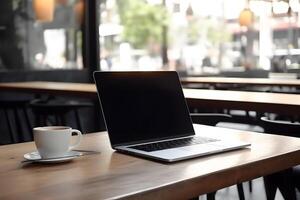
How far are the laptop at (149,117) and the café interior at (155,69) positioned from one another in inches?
2.3

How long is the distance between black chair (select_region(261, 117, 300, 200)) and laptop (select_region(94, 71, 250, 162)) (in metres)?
0.43

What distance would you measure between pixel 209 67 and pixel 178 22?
1.10 meters

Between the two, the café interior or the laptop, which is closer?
the café interior

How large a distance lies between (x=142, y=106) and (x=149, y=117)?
1.6 inches

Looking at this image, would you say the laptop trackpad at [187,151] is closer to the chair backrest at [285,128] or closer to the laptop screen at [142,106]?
the laptop screen at [142,106]

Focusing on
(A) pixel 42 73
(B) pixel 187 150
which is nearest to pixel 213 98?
(B) pixel 187 150

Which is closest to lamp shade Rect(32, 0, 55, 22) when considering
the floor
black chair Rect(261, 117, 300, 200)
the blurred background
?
the blurred background

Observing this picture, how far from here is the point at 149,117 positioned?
4.67 ft

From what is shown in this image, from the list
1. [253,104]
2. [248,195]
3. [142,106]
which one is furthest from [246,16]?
[142,106]

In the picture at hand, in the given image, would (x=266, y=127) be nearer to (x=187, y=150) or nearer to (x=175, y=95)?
(x=175, y=95)

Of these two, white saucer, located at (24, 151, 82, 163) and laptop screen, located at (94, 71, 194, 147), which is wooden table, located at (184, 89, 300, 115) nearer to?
laptop screen, located at (94, 71, 194, 147)

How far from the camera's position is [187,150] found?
127 centimetres

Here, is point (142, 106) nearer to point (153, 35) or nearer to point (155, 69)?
point (155, 69)

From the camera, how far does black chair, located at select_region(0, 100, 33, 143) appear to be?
4.44 m
